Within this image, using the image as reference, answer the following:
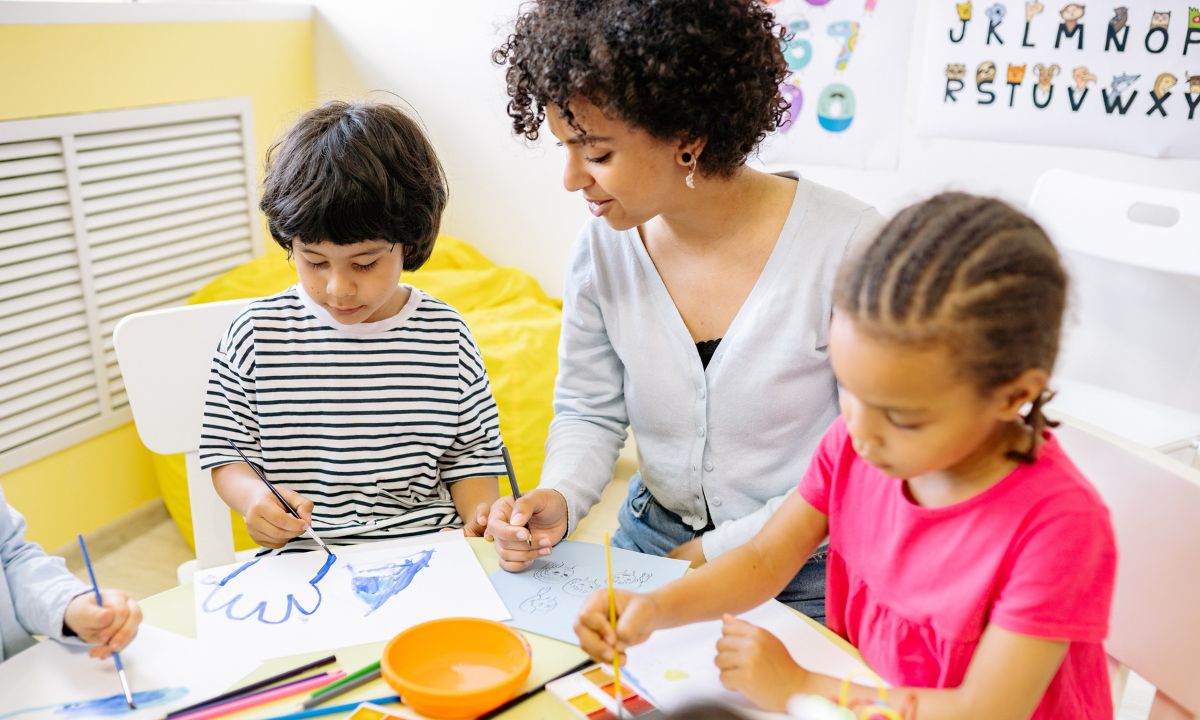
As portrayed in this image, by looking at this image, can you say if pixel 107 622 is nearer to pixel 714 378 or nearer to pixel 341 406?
pixel 341 406

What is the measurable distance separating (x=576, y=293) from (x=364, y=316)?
28cm

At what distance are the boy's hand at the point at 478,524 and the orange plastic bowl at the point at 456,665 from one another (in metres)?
0.26

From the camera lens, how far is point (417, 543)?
1079 millimetres

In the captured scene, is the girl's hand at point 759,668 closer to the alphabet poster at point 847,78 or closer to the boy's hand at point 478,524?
the boy's hand at point 478,524

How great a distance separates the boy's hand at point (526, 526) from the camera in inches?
40.0

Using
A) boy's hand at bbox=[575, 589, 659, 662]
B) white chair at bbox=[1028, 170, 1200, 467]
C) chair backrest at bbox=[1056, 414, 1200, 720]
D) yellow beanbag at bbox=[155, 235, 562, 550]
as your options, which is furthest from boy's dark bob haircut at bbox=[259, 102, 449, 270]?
white chair at bbox=[1028, 170, 1200, 467]

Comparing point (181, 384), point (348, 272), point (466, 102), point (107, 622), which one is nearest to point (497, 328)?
point (466, 102)

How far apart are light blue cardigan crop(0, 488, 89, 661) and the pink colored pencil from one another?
21 centimetres

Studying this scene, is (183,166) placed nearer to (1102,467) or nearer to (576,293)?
(576,293)

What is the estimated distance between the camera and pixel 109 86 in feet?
7.54

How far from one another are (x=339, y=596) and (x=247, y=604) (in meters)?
0.09

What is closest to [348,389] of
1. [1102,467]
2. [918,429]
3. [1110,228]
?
[918,429]

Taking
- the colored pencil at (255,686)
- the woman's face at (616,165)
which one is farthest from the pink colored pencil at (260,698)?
the woman's face at (616,165)

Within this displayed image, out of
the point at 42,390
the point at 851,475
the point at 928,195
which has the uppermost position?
the point at 928,195
